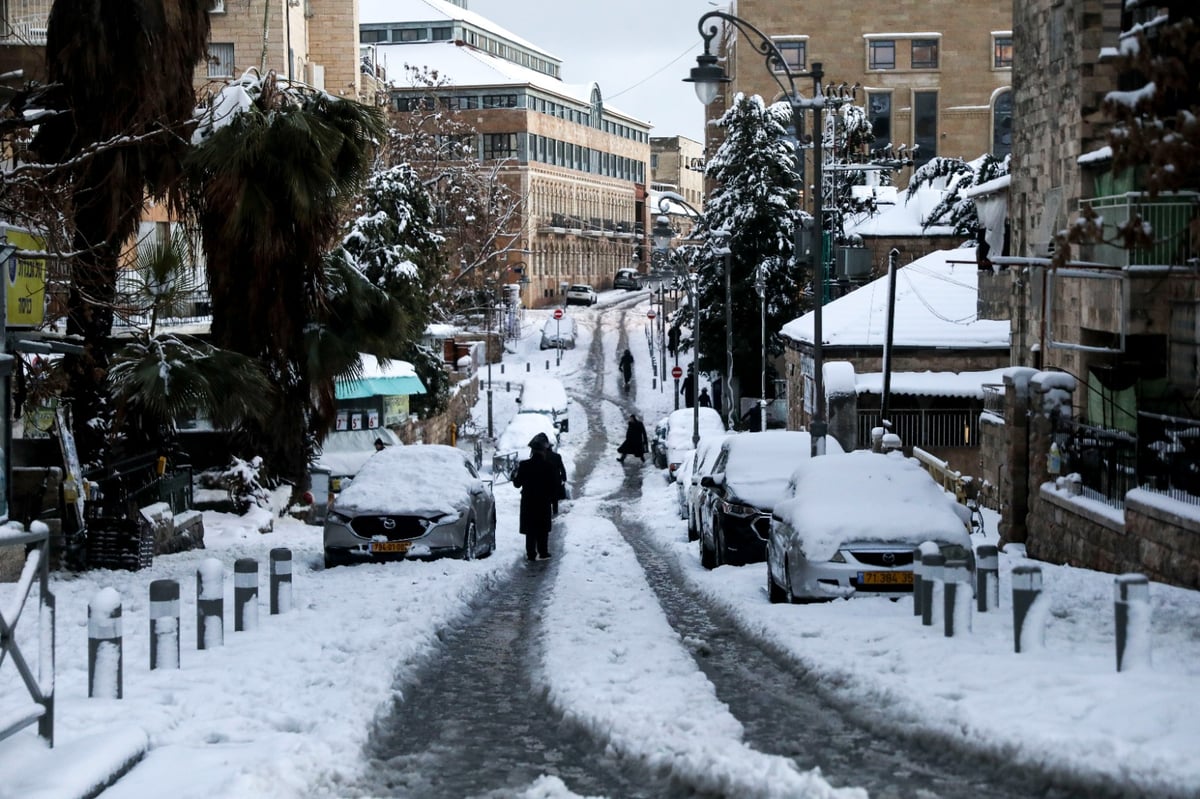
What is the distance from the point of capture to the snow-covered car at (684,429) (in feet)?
143

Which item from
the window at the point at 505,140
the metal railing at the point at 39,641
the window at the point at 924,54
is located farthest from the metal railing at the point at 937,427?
the window at the point at 505,140

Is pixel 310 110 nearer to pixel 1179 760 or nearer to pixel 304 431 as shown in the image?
pixel 304 431

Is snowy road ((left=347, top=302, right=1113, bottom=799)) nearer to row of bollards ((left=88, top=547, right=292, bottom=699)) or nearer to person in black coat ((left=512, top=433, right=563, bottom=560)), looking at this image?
row of bollards ((left=88, top=547, right=292, bottom=699))

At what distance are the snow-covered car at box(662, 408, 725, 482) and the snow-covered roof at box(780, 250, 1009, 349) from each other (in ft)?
14.5

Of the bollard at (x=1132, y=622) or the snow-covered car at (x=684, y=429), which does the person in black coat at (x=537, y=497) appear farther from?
the snow-covered car at (x=684, y=429)

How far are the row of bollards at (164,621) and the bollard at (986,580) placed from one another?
6198 millimetres

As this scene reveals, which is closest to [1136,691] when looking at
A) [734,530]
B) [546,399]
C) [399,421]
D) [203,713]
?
[203,713]

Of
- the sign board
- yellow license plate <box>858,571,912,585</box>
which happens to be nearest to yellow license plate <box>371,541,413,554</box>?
the sign board

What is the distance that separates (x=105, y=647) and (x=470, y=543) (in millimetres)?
10129

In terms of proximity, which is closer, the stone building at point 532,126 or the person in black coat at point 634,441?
the person in black coat at point 634,441

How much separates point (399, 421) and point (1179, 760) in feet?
119

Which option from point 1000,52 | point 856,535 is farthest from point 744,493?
point 1000,52

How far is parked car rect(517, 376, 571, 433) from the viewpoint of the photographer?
59438 mm

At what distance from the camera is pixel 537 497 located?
70.8ft
